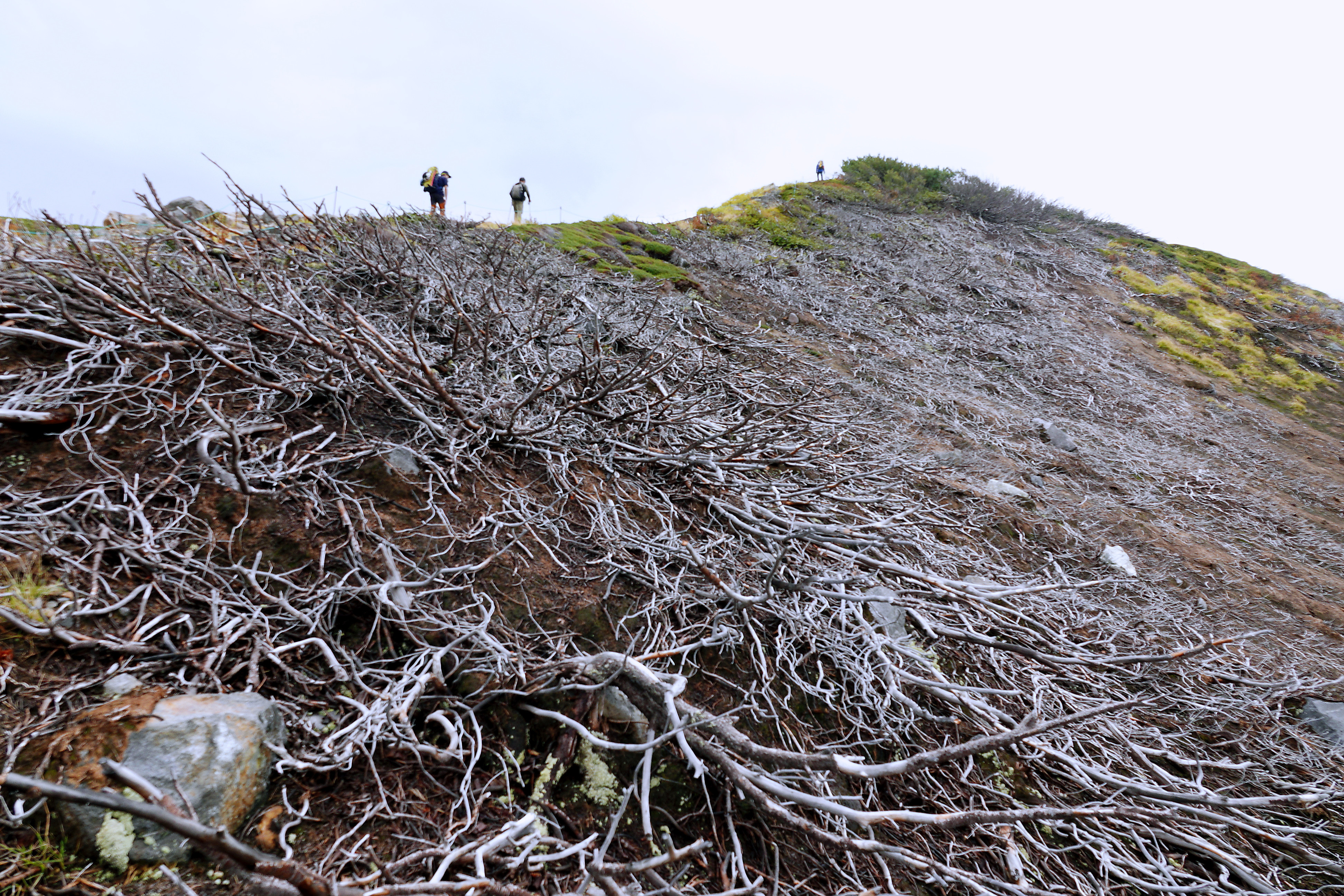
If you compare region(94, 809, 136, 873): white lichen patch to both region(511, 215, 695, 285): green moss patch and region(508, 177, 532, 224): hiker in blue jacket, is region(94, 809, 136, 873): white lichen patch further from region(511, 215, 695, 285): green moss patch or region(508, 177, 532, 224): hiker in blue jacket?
region(508, 177, 532, 224): hiker in blue jacket

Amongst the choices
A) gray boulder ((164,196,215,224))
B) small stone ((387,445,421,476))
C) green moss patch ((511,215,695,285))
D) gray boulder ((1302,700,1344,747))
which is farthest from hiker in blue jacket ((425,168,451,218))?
gray boulder ((1302,700,1344,747))

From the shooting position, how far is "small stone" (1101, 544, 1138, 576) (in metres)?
4.50

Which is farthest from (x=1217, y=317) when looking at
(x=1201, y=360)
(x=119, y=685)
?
(x=119, y=685)

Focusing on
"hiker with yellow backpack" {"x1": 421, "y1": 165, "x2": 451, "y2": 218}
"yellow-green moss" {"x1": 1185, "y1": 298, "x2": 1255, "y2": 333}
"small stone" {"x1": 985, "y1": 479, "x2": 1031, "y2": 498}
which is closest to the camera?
"small stone" {"x1": 985, "y1": 479, "x2": 1031, "y2": 498}

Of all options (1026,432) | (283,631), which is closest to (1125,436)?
(1026,432)

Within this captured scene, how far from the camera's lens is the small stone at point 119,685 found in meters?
1.46

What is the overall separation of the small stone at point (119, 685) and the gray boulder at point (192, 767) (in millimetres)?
139

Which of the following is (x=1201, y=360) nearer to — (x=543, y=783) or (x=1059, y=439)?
(x=1059, y=439)

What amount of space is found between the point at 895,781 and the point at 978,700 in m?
0.53

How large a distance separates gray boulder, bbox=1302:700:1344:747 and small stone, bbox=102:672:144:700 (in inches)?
214

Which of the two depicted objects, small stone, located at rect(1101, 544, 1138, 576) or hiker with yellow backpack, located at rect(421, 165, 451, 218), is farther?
hiker with yellow backpack, located at rect(421, 165, 451, 218)

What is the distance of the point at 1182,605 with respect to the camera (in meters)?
4.20

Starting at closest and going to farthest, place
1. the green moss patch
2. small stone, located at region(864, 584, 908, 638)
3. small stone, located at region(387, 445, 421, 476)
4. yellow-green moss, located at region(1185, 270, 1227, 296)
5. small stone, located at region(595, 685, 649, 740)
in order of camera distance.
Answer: small stone, located at region(595, 685, 649, 740)
small stone, located at region(387, 445, 421, 476)
small stone, located at region(864, 584, 908, 638)
the green moss patch
yellow-green moss, located at region(1185, 270, 1227, 296)

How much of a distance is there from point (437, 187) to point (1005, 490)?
32.5ft
